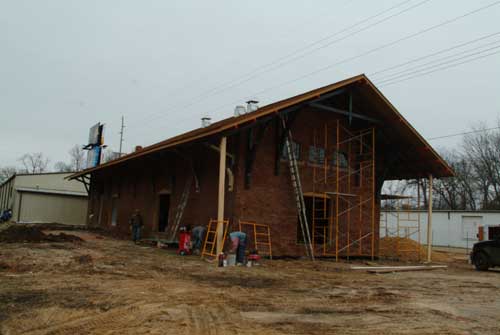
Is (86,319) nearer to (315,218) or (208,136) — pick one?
(208,136)

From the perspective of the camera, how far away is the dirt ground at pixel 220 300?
6.00 meters

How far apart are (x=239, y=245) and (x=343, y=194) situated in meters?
6.03

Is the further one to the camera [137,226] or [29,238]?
[137,226]

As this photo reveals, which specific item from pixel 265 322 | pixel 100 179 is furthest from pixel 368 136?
pixel 100 179

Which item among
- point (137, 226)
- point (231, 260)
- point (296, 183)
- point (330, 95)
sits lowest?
point (231, 260)

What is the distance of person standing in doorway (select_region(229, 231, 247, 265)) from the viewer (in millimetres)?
13227

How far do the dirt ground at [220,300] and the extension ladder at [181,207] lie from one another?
5.07 meters

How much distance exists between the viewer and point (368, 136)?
20016mm

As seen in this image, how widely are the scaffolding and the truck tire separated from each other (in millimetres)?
3725

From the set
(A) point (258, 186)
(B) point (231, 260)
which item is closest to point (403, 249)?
(A) point (258, 186)

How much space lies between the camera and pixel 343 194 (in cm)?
1786

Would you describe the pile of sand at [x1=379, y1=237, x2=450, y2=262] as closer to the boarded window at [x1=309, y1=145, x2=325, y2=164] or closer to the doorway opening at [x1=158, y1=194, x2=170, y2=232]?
the boarded window at [x1=309, y1=145, x2=325, y2=164]

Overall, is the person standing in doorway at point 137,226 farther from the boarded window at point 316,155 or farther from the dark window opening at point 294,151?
the boarded window at point 316,155

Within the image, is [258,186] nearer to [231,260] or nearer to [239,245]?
[239,245]
